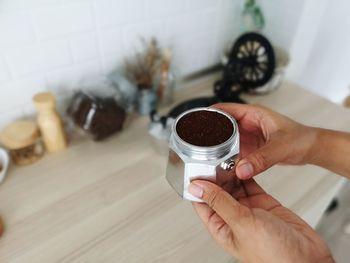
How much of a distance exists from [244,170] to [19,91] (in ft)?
1.75

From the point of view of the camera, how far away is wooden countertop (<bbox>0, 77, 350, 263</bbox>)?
0.53 metres

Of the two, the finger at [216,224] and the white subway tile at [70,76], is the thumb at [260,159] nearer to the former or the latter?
the finger at [216,224]

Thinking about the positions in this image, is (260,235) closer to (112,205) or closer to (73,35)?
(112,205)

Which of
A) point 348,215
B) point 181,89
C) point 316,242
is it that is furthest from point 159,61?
point 348,215

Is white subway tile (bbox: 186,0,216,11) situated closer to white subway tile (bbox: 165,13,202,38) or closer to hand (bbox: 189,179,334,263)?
white subway tile (bbox: 165,13,202,38)

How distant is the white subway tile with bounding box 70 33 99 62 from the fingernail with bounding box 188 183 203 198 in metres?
0.46

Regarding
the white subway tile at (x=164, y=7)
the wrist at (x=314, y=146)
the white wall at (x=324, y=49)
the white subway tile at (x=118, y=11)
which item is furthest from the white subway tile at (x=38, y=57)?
the white wall at (x=324, y=49)

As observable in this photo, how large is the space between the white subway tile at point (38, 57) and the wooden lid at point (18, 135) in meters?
0.11

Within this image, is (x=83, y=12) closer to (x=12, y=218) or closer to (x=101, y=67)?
(x=101, y=67)

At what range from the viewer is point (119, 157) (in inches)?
27.7

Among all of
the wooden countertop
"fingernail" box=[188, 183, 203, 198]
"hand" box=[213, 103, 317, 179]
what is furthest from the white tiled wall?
"fingernail" box=[188, 183, 203, 198]

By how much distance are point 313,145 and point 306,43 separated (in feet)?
1.84

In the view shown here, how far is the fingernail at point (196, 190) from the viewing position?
422 mm

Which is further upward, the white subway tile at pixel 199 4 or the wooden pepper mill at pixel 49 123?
the white subway tile at pixel 199 4
